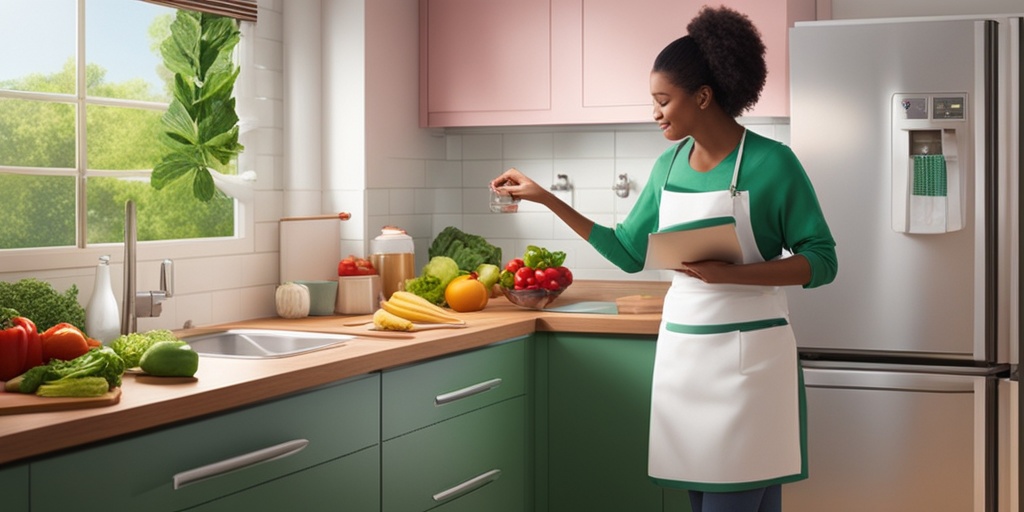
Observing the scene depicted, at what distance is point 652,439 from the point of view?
276 centimetres

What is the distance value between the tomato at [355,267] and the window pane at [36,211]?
90cm

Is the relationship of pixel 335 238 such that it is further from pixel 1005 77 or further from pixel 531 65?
pixel 1005 77

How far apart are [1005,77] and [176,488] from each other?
8.33ft

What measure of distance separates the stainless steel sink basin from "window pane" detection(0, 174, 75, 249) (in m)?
0.43

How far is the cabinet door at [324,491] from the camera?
7.84 feet

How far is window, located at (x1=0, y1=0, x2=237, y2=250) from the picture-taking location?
290 centimetres

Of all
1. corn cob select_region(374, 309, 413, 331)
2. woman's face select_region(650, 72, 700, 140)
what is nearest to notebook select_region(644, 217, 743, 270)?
woman's face select_region(650, 72, 700, 140)

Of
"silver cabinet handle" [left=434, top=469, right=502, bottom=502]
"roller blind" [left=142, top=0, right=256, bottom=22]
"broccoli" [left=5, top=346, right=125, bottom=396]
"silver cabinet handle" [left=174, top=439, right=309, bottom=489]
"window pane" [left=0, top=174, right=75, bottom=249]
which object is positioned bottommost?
"silver cabinet handle" [left=434, top=469, right=502, bottom=502]

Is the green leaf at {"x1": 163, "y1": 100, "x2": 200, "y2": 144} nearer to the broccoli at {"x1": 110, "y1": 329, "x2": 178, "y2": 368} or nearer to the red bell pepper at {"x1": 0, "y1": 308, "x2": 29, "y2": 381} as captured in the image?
the broccoli at {"x1": 110, "y1": 329, "x2": 178, "y2": 368}

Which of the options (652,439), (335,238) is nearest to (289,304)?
(335,238)

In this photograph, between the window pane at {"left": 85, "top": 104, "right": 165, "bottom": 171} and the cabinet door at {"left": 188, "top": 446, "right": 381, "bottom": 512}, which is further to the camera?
the window pane at {"left": 85, "top": 104, "right": 165, "bottom": 171}

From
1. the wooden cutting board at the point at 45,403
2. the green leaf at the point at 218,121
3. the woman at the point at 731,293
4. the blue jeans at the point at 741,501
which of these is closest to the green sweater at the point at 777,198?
the woman at the point at 731,293

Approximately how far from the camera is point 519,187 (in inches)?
119

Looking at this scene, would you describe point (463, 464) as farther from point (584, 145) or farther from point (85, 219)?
point (584, 145)
